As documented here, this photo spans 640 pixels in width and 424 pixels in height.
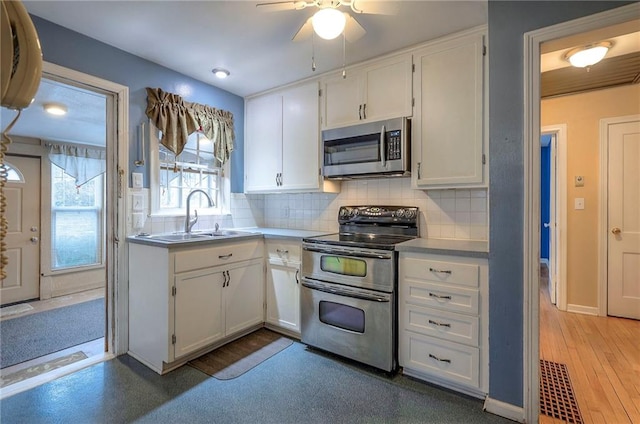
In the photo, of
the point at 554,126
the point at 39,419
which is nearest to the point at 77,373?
the point at 39,419

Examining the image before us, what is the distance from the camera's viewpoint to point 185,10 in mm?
1934

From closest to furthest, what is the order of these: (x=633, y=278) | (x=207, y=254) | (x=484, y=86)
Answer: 1. (x=484, y=86)
2. (x=207, y=254)
3. (x=633, y=278)

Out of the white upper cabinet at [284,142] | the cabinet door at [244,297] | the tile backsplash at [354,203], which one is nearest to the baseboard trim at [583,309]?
the tile backsplash at [354,203]

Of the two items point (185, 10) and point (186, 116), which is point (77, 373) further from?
point (185, 10)

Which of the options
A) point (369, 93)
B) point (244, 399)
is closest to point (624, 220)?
point (369, 93)

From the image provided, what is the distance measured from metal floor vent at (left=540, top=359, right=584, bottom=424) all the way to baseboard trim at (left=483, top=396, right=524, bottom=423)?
190 mm

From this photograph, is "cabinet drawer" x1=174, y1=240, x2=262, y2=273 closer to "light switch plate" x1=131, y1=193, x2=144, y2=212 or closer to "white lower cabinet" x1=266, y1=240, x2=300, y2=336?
"white lower cabinet" x1=266, y1=240, x2=300, y2=336

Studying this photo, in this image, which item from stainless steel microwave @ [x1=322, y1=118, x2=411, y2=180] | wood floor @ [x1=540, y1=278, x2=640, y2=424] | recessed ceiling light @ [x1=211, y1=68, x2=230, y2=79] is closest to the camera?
wood floor @ [x1=540, y1=278, x2=640, y2=424]

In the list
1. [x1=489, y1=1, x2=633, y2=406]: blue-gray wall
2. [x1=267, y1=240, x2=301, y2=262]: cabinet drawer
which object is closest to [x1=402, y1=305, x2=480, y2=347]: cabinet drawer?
[x1=489, y1=1, x2=633, y2=406]: blue-gray wall

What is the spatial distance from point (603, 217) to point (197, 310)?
13.0ft

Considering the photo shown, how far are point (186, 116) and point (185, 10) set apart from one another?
104 centimetres

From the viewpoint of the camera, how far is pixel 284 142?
10.1 ft

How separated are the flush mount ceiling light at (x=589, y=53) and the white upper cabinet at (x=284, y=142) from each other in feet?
6.63

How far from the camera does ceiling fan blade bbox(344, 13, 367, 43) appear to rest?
6.71 feet
